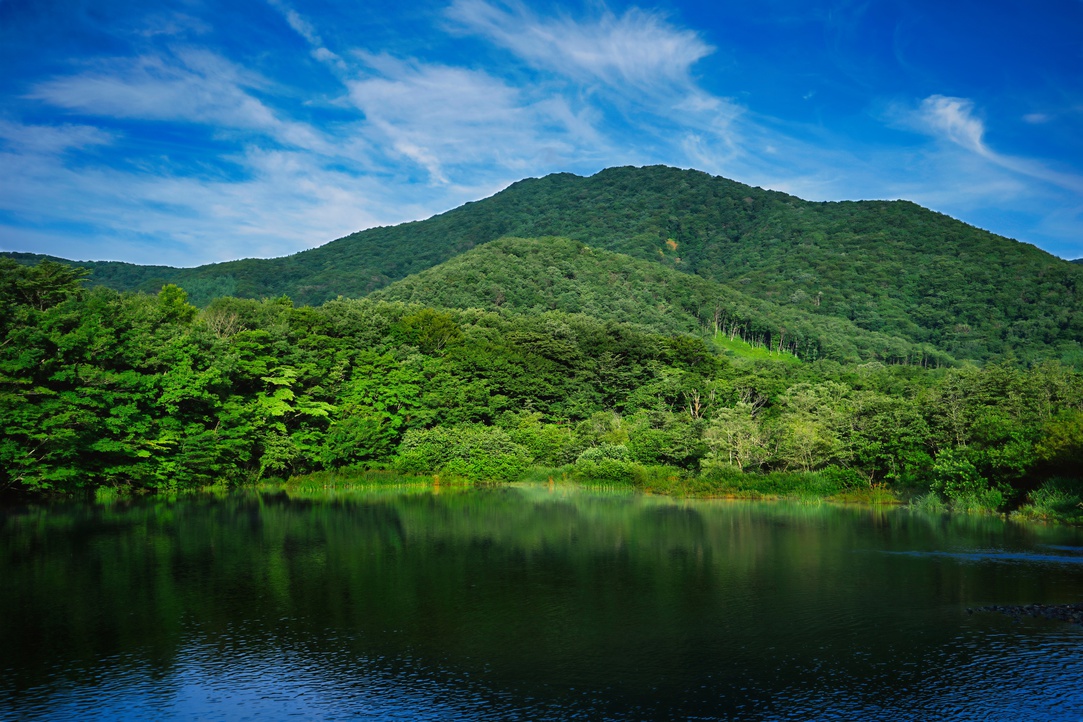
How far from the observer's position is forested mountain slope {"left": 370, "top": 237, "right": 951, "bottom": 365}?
99344 mm

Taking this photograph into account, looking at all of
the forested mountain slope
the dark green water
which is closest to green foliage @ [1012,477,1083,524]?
the dark green water

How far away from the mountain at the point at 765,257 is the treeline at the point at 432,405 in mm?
55101

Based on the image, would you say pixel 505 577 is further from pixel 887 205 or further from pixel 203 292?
pixel 887 205

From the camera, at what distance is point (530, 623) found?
1541cm

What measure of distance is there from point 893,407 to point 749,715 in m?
32.3

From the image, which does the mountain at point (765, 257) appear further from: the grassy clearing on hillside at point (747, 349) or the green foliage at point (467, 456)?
the green foliage at point (467, 456)

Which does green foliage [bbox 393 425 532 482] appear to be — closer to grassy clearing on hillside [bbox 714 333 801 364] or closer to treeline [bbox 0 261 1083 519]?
treeline [bbox 0 261 1083 519]

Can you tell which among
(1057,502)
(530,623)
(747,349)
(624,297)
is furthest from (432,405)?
(747,349)

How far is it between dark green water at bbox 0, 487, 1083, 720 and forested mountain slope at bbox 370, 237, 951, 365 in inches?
2770

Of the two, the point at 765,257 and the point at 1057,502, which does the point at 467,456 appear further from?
the point at 765,257

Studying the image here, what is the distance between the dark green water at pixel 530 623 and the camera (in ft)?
37.1

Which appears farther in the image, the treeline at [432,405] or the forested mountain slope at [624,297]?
the forested mountain slope at [624,297]

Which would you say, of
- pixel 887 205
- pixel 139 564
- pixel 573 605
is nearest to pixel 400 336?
pixel 139 564

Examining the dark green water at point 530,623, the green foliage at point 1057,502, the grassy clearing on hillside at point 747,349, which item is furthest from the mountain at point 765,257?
the dark green water at point 530,623
